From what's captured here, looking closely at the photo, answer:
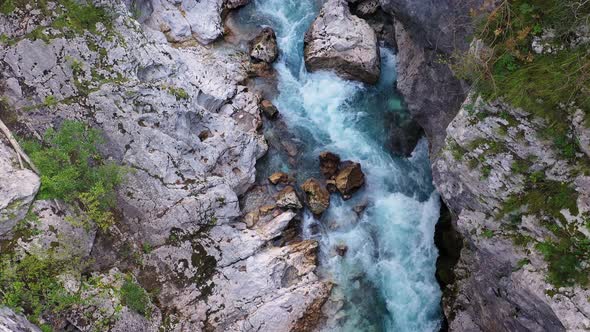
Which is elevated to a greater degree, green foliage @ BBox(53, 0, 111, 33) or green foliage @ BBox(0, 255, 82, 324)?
green foliage @ BBox(53, 0, 111, 33)

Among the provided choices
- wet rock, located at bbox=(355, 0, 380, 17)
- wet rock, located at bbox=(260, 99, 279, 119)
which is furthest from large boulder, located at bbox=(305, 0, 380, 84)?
wet rock, located at bbox=(260, 99, 279, 119)

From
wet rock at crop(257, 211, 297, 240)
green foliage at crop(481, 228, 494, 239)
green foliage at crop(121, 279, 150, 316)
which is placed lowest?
green foliage at crop(121, 279, 150, 316)

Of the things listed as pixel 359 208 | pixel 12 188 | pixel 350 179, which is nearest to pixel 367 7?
pixel 350 179

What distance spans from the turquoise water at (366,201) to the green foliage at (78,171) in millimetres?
6003

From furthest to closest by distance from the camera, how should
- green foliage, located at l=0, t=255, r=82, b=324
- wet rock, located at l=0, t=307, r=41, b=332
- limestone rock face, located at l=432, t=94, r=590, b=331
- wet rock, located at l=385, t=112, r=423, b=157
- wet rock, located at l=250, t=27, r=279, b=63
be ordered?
1. wet rock, located at l=250, t=27, r=279, b=63
2. wet rock, located at l=385, t=112, r=423, b=157
3. green foliage, located at l=0, t=255, r=82, b=324
4. wet rock, located at l=0, t=307, r=41, b=332
5. limestone rock face, located at l=432, t=94, r=590, b=331

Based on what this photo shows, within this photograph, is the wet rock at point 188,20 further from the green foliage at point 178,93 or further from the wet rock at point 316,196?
the wet rock at point 316,196

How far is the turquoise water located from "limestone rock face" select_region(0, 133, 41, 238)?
7.91m

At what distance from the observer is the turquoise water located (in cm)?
1402

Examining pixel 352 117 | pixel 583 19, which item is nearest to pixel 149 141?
pixel 352 117

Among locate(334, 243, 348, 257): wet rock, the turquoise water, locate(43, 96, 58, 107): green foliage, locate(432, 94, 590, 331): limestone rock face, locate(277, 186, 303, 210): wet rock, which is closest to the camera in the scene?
locate(432, 94, 590, 331): limestone rock face

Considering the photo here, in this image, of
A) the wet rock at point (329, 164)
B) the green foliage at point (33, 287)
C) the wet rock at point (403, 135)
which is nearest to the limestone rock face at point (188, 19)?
the wet rock at point (329, 164)

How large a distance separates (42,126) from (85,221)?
10.4 feet

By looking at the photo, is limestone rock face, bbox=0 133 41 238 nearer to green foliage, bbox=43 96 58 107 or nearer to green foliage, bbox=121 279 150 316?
green foliage, bbox=43 96 58 107

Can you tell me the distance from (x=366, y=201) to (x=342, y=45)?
21.2ft
